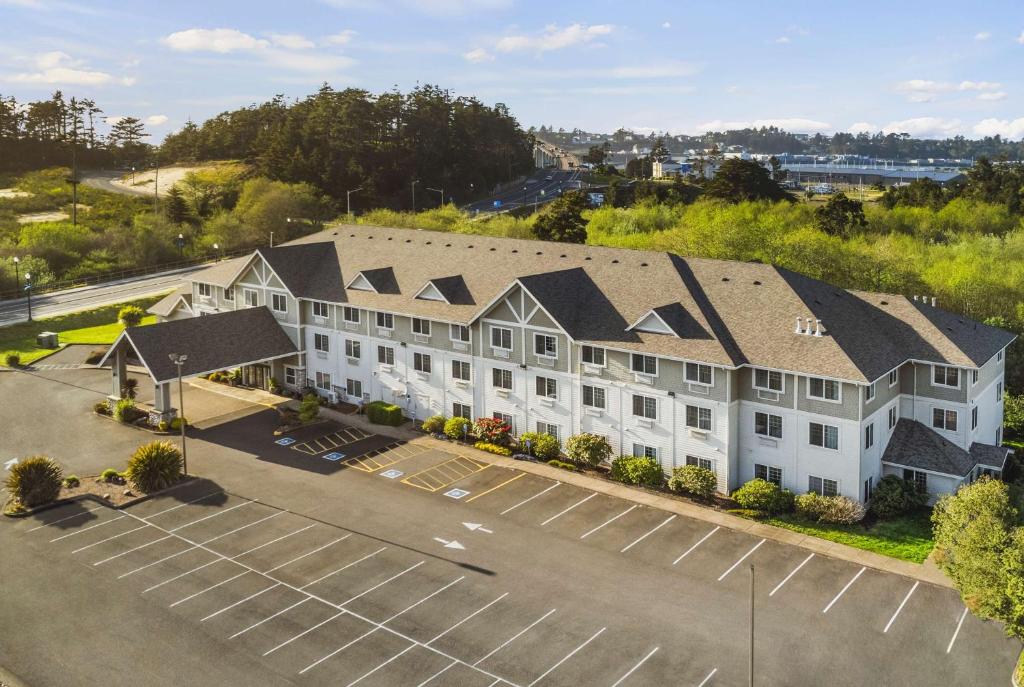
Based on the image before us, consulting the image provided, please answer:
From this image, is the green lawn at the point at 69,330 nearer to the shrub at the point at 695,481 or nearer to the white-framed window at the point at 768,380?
the shrub at the point at 695,481

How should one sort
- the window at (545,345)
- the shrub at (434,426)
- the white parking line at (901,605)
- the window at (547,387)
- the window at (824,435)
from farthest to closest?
the shrub at (434,426)
the window at (547,387)
the window at (545,345)
the window at (824,435)
the white parking line at (901,605)

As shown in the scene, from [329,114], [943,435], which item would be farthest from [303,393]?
[329,114]

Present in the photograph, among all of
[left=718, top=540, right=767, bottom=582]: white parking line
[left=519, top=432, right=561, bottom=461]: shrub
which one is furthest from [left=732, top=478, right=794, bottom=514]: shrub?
[left=519, top=432, right=561, bottom=461]: shrub

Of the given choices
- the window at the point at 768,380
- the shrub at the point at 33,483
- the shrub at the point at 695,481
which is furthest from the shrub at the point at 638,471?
the shrub at the point at 33,483

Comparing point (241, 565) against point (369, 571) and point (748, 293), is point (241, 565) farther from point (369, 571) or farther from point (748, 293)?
point (748, 293)

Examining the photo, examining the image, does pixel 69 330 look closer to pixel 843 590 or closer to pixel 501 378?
pixel 501 378

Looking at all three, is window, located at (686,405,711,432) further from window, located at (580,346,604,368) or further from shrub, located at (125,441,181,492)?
shrub, located at (125,441,181,492)
